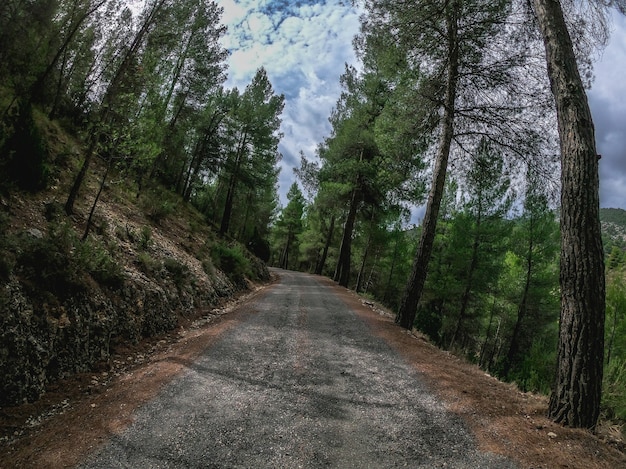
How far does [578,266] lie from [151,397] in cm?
563

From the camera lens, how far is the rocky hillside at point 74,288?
4.32m

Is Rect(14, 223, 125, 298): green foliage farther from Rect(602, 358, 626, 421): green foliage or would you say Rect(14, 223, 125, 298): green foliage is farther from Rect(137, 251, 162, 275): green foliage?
Rect(602, 358, 626, 421): green foliage

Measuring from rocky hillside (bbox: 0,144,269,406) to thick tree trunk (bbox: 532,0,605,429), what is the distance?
255 inches

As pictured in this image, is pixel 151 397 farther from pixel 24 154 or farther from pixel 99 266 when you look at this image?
pixel 24 154

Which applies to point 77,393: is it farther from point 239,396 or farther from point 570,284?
point 570,284

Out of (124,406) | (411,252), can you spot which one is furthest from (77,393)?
(411,252)

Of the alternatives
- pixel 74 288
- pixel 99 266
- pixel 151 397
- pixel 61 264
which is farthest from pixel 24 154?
pixel 151 397

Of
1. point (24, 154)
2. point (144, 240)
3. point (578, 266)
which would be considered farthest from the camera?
point (144, 240)

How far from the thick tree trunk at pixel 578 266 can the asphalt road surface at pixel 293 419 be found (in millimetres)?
1439

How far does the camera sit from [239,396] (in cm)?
442

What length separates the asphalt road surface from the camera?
10.6 ft

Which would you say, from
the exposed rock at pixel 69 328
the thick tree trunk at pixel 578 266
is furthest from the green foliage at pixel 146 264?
the thick tree trunk at pixel 578 266

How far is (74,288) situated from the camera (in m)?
5.53

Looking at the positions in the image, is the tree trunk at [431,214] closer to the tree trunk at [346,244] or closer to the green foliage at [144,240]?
the green foliage at [144,240]
